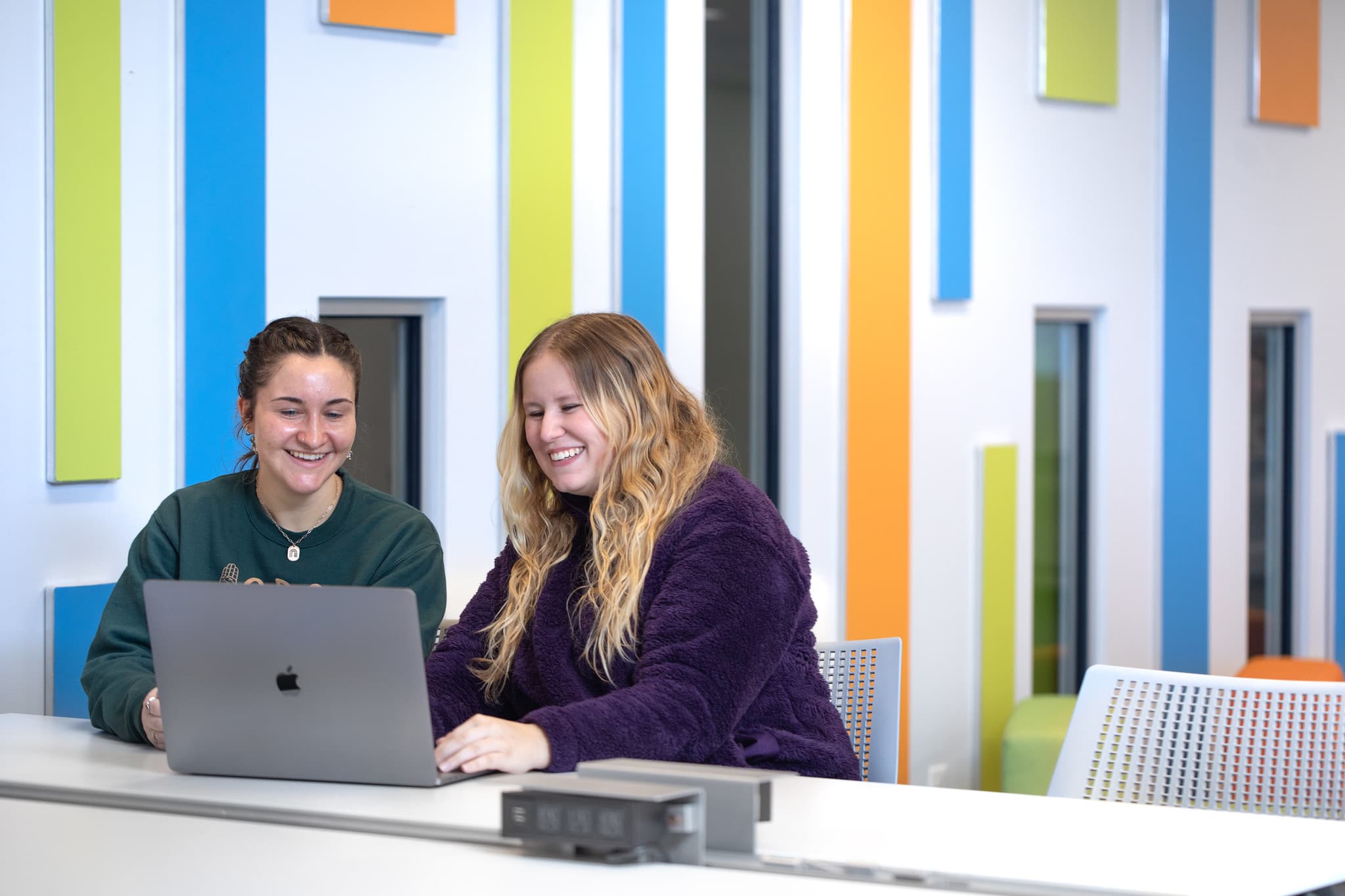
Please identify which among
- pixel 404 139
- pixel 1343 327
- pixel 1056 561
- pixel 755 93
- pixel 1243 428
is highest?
pixel 755 93

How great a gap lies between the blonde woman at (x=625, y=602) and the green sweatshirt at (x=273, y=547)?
8.6 inches

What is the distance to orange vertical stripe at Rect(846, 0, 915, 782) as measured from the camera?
14.6 feet

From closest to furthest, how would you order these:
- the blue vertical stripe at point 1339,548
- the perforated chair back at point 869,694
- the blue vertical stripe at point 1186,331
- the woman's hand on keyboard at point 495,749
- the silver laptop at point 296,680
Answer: the silver laptop at point 296,680, the woman's hand on keyboard at point 495,749, the perforated chair back at point 869,694, the blue vertical stripe at point 1186,331, the blue vertical stripe at point 1339,548

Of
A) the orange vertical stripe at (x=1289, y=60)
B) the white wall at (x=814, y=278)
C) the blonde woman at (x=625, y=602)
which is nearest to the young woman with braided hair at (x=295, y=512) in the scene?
the blonde woman at (x=625, y=602)

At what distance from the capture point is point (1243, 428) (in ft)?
17.7

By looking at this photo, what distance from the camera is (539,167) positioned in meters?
3.88

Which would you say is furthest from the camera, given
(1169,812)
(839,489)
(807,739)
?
(839,489)

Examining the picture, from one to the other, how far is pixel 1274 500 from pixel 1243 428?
1.74 ft

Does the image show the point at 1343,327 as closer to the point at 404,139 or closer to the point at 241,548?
the point at 404,139

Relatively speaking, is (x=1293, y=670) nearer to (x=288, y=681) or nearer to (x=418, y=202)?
(x=418, y=202)

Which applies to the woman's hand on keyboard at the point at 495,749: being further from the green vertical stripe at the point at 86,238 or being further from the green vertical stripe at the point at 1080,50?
the green vertical stripe at the point at 1080,50

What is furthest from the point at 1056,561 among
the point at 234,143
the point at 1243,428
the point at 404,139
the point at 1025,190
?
the point at 234,143

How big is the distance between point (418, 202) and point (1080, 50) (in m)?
2.37

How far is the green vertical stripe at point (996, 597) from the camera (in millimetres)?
4785
